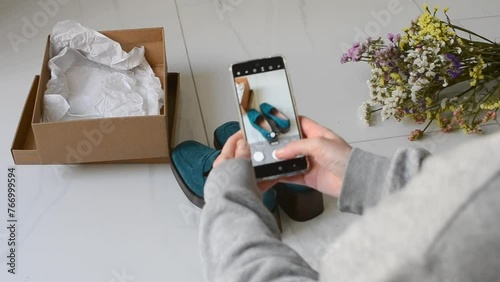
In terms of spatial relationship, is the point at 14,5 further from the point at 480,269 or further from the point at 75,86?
the point at 480,269

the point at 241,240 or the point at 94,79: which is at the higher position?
the point at 94,79

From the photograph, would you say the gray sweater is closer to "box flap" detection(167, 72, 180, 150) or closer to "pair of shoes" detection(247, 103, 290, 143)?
"pair of shoes" detection(247, 103, 290, 143)

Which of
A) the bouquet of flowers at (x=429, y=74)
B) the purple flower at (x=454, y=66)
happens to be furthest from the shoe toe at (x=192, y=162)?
the purple flower at (x=454, y=66)

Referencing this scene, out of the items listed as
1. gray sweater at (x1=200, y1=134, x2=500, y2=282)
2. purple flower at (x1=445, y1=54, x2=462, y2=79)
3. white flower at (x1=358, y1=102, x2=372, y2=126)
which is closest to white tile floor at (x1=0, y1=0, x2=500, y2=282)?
white flower at (x1=358, y1=102, x2=372, y2=126)

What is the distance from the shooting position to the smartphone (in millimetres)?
810

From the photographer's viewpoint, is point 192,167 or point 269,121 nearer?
point 269,121

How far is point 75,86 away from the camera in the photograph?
3.84 feet

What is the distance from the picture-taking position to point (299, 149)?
31.1 inches

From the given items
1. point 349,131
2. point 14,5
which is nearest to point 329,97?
point 349,131

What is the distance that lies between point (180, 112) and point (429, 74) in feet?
1.60

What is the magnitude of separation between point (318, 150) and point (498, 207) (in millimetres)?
461

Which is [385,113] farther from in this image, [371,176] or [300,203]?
→ [371,176]

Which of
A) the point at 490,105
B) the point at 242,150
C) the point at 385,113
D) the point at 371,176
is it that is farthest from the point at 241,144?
the point at 490,105

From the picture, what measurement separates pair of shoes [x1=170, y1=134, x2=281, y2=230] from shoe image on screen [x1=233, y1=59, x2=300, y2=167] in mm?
204
